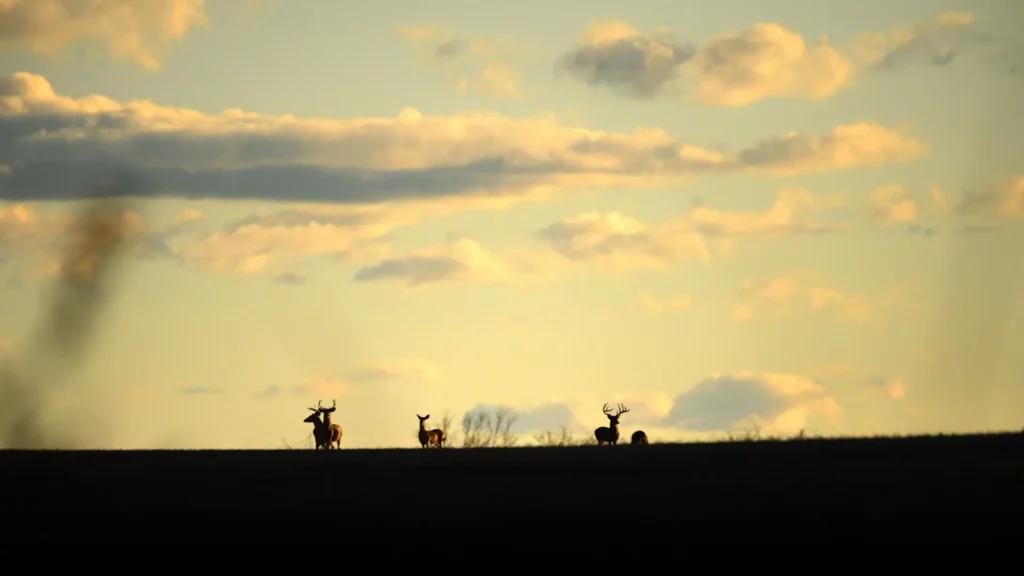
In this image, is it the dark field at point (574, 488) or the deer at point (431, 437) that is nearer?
the dark field at point (574, 488)

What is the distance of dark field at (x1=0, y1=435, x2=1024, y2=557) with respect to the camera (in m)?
31.9

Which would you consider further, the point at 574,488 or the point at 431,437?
the point at 431,437

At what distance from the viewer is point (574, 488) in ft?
121

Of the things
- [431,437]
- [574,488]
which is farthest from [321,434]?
[574,488]

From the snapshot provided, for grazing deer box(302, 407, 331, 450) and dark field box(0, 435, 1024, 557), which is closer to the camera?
dark field box(0, 435, 1024, 557)

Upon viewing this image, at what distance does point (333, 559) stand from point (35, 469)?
1780 cm

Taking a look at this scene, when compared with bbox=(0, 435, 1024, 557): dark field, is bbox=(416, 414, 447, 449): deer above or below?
above

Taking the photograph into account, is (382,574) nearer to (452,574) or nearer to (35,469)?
(452,574)

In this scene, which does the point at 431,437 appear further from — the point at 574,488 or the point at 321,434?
the point at 574,488

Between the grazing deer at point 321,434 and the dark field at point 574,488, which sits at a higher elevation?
the grazing deer at point 321,434

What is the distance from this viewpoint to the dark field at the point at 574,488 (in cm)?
3188

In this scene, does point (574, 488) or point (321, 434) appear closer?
point (574, 488)

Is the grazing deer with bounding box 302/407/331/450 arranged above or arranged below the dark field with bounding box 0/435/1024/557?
above

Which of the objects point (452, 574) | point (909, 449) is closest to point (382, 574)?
point (452, 574)
